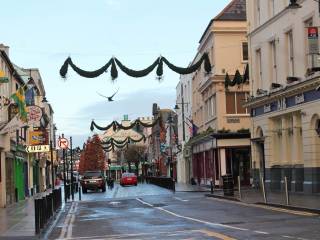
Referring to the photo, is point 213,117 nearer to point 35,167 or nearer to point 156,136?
point 35,167

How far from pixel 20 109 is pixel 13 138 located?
10286 millimetres

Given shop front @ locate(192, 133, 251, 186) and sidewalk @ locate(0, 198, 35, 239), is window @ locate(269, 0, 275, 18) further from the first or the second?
sidewalk @ locate(0, 198, 35, 239)

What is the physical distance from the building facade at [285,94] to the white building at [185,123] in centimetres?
2824

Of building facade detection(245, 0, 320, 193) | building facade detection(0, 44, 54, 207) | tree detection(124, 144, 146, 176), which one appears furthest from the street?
tree detection(124, 144, 146, 176)

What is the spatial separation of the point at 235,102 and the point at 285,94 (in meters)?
17.7

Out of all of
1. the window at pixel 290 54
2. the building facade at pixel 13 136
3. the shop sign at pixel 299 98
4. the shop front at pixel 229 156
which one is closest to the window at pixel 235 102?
the shop front at pixel 229 156

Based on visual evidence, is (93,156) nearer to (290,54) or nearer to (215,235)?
(290,54)

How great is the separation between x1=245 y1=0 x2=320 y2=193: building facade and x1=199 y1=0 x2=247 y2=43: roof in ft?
34.2

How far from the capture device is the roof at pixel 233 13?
165ft

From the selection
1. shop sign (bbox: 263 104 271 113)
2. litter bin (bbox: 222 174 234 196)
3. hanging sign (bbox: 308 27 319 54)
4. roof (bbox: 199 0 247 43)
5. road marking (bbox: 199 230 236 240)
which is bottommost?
road marking (bbox: 199 230 236 240)

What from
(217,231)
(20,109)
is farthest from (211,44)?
(217,231)

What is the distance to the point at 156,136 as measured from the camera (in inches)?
4830

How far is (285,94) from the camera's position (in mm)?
33500

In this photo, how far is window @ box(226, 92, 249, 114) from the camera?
51000mm
